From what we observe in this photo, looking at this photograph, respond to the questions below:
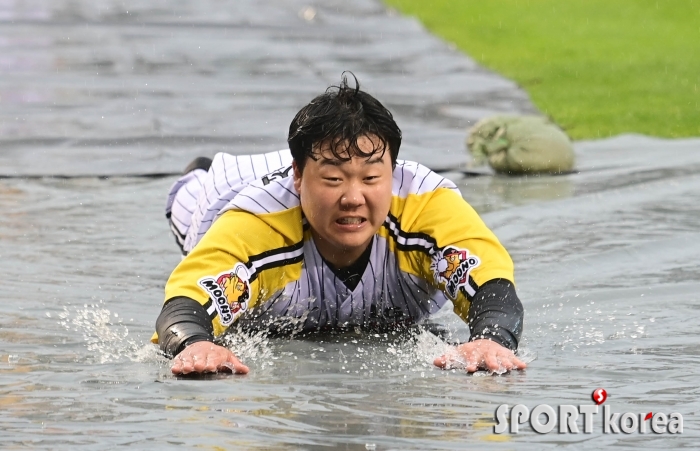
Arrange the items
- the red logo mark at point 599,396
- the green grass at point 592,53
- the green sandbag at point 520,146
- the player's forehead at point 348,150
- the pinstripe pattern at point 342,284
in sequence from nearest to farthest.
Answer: the red logo mark at point 599,396, the player's forehead at point 348,150, the pinstripe pattern at point 342,284, the green sandbag at point 520,146, the green grass at point 592,53

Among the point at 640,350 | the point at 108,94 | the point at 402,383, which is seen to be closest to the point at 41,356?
the point at 402,383

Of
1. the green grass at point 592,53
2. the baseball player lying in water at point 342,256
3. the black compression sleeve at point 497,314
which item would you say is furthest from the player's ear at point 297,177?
the green grass at point 592,53

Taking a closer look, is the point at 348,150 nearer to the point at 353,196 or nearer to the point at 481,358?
the point at 353,196

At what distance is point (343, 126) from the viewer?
3219 millimetres

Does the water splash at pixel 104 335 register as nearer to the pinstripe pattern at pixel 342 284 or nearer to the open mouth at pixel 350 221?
the pinstripe pattern at pixel 342 284

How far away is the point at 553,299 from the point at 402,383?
4.20 ft

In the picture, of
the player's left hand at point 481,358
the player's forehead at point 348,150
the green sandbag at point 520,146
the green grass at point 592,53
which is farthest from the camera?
the green grass at point 592,53

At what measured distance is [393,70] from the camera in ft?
30.3

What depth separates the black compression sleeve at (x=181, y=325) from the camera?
3.08m

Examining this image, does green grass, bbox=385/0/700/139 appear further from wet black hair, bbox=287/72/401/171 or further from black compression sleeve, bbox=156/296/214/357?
black compression sleeve, bbox=156/296/214/357

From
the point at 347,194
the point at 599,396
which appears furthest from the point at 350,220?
the point at 599,396

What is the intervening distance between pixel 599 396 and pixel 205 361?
0.92m

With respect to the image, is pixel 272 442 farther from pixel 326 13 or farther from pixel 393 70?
pixel 326 13

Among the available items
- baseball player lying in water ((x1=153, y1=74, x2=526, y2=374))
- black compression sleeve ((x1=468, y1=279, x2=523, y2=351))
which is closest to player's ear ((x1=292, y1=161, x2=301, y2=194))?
baseball player lying in water ((x1=153, y1=74, x2=526, y2=374))
